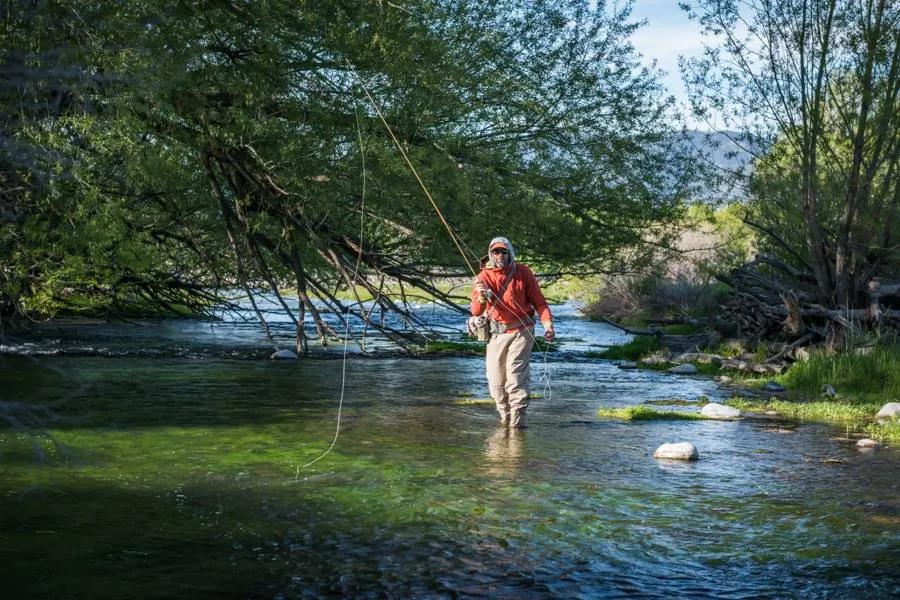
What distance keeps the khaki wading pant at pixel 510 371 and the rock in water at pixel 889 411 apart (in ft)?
13.7

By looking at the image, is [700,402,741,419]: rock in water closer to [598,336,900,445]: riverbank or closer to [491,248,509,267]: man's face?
[598,336,900,445]: riverbank

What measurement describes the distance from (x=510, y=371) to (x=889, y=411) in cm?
443

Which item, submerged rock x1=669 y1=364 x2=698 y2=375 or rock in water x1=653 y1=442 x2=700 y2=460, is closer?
rock in water x1=653 y1=442 x2=700 y2=460

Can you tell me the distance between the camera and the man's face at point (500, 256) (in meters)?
11.4

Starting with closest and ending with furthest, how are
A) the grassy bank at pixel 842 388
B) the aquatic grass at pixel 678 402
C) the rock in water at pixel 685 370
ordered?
the grassy bank at pixel 842 388, the aquatic grass at pixel 678 402, the rock in water at pixel 685 370

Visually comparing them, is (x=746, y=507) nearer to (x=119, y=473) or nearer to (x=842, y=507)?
(x=842, y=507)

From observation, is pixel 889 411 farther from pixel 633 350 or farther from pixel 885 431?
pixel 633 350

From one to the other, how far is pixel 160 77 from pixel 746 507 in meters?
6.80

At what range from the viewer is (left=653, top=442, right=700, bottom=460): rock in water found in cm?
954

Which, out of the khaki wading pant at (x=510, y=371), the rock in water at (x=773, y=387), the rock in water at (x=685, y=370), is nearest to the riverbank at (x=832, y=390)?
the rock in water at (x=773, y=387)

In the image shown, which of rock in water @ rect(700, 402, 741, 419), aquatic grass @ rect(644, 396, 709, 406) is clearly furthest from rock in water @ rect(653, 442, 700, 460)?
aquatic grass @ rect(644, 396, 709, 406)

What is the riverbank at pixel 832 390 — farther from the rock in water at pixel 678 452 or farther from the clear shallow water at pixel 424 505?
the rock in water at pixel 678 452

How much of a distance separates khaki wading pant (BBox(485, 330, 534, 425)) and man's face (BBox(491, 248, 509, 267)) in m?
0.73

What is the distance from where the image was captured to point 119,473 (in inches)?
332
